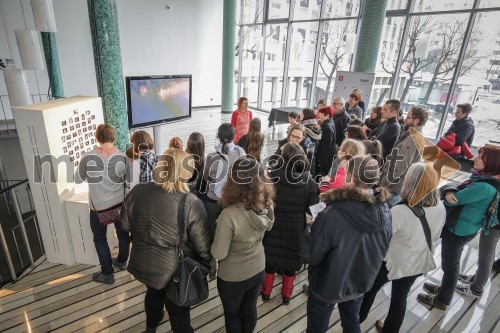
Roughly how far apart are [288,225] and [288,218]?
0.19 feet

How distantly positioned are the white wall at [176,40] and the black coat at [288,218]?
9530 millimetres

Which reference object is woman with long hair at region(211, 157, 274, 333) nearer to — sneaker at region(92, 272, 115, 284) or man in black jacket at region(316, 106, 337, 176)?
sneaker at region(92, 272, 115, 284)

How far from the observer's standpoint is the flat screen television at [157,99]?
157 inches

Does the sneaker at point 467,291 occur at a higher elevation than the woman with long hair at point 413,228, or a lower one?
lower

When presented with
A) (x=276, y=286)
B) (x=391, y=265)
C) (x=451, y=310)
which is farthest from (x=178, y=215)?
(x=451, y=310)

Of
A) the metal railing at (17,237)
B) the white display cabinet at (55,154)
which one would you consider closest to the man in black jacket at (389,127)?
the white display cabinet at (55,154)

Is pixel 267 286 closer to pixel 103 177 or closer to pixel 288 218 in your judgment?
pixel 288 218

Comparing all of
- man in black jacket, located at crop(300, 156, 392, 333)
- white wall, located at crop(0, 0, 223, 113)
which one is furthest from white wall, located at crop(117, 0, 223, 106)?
man in black jacket, located at crop(300, 156, 392, 333)

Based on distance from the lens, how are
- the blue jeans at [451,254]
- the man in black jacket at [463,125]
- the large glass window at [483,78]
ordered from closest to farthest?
the blue jeans at [451,254] < the man in black jacket at [463,125] < the large glass window at [483,78]

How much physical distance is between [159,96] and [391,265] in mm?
3775

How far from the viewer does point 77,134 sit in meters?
2.87

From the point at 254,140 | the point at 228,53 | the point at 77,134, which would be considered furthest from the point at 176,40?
the point at 254,140

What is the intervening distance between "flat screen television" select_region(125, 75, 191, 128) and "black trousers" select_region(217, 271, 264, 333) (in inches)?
121

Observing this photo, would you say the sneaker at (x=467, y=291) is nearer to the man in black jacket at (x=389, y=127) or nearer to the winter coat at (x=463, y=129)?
the man in black jacket at (x=389, y=127)
